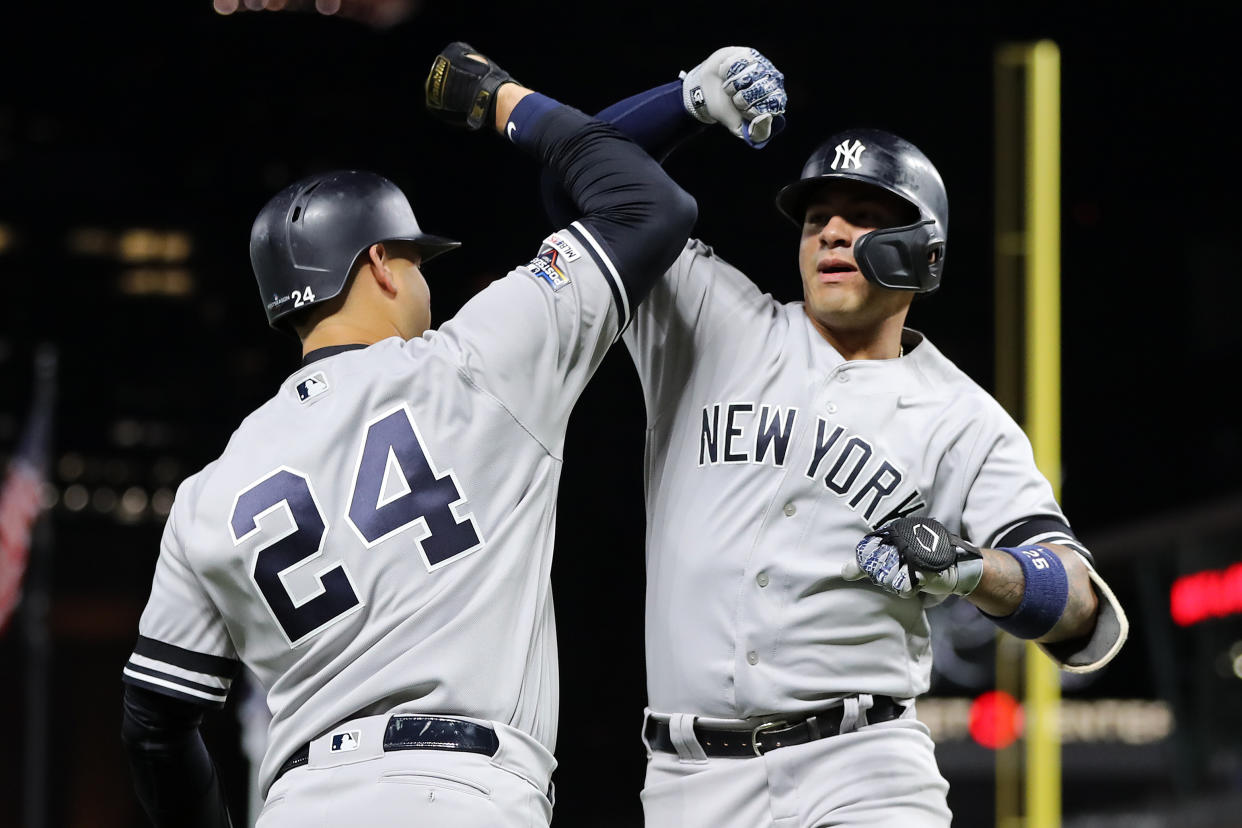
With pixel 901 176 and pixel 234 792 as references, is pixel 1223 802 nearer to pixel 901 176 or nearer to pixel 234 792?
pixel 901 176

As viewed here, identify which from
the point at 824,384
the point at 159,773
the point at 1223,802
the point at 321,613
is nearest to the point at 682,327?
the point at 824,384

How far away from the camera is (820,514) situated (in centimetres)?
316

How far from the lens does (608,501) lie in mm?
26719

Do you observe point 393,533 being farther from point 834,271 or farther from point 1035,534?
point 1035,534

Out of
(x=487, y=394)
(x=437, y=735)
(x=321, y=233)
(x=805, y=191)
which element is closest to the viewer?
(x=437, y=735)

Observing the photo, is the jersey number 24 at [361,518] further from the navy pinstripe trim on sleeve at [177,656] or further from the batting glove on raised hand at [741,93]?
the batting glove on raised hand at [741,93]

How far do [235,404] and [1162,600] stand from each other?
22.4 metres

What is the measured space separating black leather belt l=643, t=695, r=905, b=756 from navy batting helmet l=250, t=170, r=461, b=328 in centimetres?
119

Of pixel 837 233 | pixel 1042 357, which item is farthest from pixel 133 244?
pixel 837 233

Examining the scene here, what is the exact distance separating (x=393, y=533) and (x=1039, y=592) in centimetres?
133

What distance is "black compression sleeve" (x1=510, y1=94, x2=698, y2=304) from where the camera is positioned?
2.81 meters

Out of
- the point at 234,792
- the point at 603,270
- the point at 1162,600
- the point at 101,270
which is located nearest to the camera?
the point at 603,270

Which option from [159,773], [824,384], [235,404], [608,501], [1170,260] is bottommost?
[159,773]

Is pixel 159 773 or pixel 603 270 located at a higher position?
pixel 603 270
